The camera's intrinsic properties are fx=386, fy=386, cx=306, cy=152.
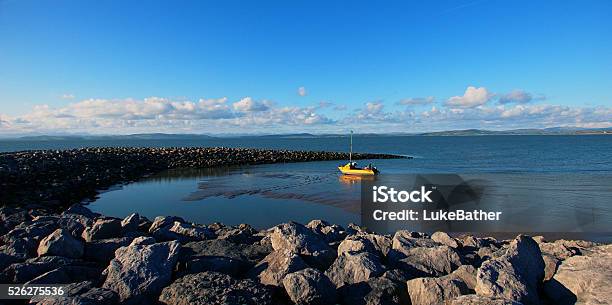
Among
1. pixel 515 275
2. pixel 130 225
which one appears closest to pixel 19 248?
pixel 130 225

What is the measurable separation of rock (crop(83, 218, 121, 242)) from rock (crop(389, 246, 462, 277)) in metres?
4.90

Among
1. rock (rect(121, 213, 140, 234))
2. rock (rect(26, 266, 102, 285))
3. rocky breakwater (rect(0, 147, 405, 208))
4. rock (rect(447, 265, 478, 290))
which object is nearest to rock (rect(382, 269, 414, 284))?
rock (rect(447, 265, 478, 290))

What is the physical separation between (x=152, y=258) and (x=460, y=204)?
17.2m

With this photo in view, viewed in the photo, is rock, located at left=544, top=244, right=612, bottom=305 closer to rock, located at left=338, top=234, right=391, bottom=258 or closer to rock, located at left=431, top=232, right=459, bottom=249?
rock, located at left=431, top=232, right=459, bottom=249

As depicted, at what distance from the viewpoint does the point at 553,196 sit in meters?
20.9

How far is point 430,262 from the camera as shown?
5.29 meters

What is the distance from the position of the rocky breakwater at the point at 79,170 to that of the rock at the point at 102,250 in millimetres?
14289

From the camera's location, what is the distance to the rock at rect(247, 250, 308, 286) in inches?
183

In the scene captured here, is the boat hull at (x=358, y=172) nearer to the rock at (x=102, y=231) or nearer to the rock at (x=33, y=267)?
the rock at (x=102, y=231)

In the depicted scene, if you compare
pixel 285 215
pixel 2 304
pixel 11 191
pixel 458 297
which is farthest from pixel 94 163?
pixel 458 297

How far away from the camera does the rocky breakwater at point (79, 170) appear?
19.5 m

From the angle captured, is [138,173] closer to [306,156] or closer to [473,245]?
[306,156]

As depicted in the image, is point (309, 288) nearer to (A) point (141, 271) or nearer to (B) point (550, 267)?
(A) point (141, 271)

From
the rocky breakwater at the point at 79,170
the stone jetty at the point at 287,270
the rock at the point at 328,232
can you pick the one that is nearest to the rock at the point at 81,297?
the stone jetty at the point at 287,270
